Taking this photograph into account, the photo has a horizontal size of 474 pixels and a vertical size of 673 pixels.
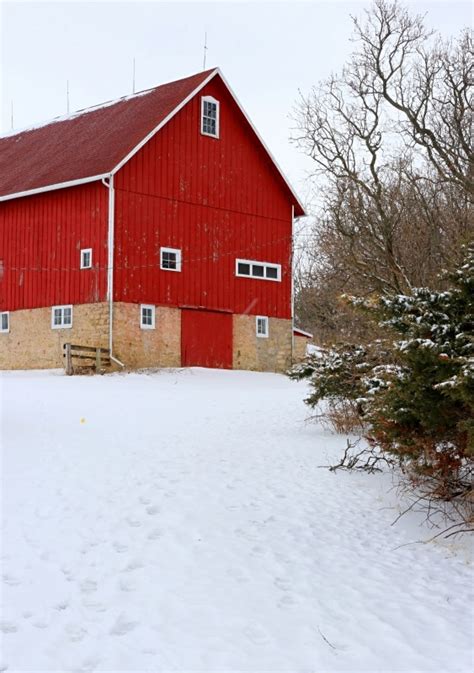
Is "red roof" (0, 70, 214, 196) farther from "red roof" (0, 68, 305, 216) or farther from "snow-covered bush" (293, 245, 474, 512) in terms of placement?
"snow-covered bush" (293, 245, 474, 512)

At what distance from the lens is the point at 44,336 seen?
78.5 ft

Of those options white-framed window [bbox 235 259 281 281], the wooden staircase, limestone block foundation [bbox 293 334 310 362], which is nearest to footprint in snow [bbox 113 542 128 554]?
the wooden staircase

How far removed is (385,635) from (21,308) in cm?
2222

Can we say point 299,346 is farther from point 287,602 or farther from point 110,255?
point 287,602

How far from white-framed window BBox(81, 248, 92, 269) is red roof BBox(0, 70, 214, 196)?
223cm

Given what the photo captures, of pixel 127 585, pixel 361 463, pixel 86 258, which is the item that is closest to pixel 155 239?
pixel 86 258

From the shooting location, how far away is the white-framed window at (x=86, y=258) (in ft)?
74.8

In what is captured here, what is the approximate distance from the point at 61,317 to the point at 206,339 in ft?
15.4

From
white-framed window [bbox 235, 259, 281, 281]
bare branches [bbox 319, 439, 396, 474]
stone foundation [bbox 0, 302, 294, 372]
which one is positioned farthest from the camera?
white-framed window [bbox 235, 259, 281, 281]

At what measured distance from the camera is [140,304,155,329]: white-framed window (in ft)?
74.6

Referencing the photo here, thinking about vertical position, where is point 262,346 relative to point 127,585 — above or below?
above

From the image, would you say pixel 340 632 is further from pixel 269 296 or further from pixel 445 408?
pixel 269 296

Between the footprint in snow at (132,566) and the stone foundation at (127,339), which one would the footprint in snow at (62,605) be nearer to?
the footprint in snow at (132,566)

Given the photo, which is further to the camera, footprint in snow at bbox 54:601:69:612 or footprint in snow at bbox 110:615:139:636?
footprint in snow at bbox 54:601:69:612
